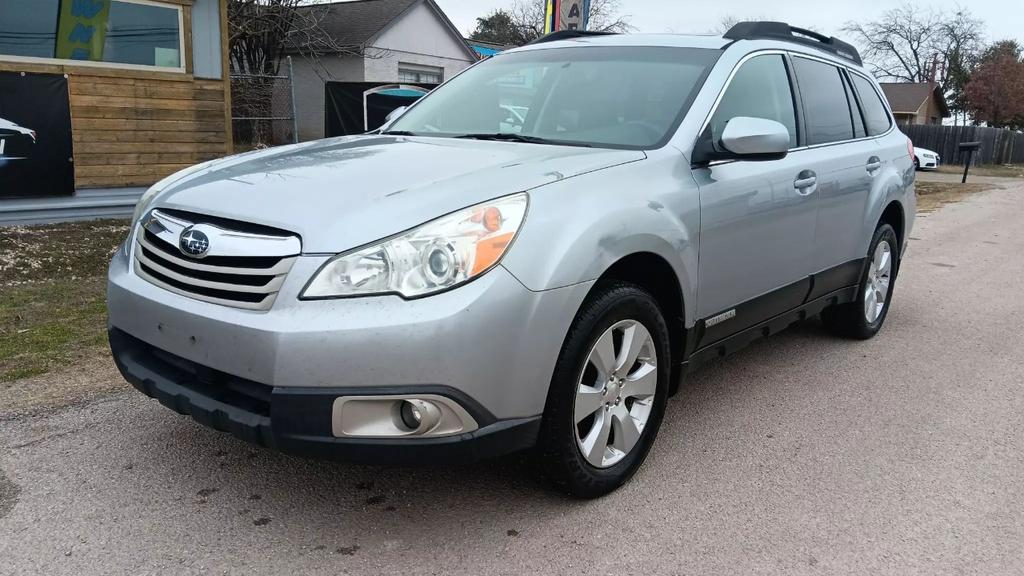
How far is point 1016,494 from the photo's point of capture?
3.32 metres

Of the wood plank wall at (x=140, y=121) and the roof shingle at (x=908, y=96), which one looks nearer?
the wood plank wall at (x=140, y=121)

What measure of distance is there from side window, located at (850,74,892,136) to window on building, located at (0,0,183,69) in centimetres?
816

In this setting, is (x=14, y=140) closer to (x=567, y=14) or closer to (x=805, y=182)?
(x=567, y=14)

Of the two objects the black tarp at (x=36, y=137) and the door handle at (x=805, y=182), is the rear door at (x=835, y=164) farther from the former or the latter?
the black tarp at (x=36, y=137)

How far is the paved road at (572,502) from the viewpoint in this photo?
2734 mm

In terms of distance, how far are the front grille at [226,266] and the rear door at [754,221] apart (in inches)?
69.0

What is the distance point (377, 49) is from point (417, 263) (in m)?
27.6

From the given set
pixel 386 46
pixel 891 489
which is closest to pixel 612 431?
pixel 891 489

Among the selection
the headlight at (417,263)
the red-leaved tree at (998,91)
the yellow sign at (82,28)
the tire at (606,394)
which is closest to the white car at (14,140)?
the yellow sign at (82,28)

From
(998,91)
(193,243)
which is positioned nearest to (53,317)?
(193,243)

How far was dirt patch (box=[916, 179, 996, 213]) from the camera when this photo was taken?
16298 millimetres

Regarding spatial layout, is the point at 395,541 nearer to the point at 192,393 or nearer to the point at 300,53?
the point at 192,393

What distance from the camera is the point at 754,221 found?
12.4ft

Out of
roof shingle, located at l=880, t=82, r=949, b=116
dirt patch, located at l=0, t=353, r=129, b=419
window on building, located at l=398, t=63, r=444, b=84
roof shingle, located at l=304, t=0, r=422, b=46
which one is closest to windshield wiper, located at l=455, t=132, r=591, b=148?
dirt patch, located at l=0, t=353, r=129, b=419
